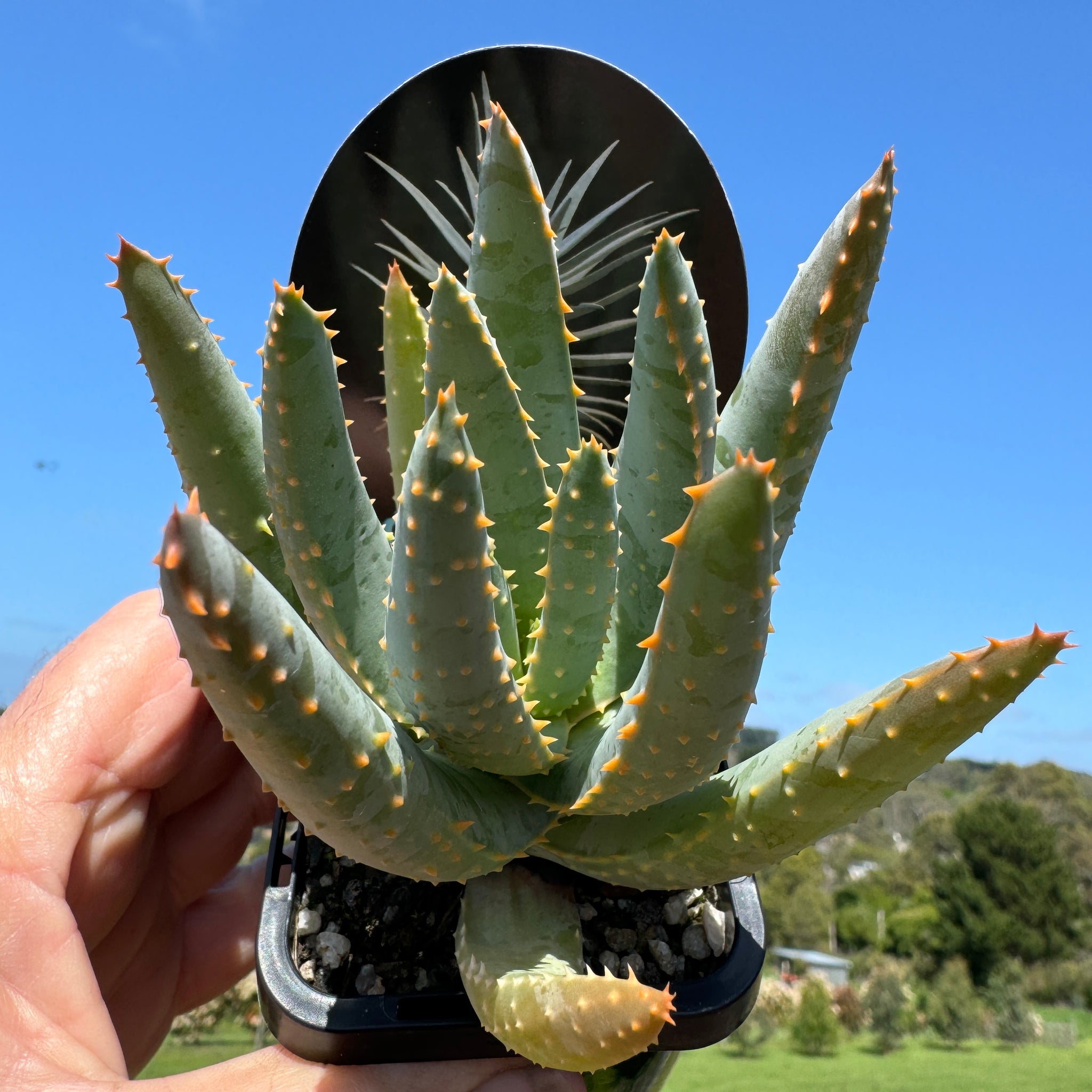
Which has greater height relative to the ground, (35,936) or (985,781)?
(35,936)

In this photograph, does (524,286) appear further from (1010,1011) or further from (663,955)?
(1010,1011)

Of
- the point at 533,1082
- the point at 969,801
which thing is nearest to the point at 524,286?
the point at 533,1082

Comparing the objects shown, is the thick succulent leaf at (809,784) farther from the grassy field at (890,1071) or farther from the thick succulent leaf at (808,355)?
the grassy field at (890,1071)

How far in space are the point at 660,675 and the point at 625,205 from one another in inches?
19.1

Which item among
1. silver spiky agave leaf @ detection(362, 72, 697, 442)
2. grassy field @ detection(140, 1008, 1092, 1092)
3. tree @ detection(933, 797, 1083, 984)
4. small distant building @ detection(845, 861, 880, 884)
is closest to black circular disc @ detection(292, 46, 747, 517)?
silver spiky agave leaf @ detection(362, 72, 697, 442)

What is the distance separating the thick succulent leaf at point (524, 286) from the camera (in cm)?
54

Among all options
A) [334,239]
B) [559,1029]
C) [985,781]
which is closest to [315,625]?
[559,1029]

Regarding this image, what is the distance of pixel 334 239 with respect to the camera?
0.78 m

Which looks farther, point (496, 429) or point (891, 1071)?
point (891, 1071)

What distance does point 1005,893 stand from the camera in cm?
1205

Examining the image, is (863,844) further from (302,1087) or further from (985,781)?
(302,1087)

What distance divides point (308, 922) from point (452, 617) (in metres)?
0.38

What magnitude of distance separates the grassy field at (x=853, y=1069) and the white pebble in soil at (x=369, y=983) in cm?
223

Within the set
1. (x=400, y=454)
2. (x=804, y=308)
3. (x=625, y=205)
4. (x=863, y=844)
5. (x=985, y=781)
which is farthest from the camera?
(x=985, y=781)
